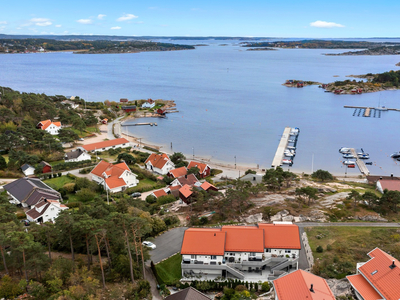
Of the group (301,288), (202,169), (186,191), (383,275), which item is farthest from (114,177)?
(383,275)

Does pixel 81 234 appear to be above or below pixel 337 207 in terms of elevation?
above

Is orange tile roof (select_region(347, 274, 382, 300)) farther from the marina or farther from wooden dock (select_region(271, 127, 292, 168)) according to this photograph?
the marina

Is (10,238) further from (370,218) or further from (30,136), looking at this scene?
(30,136)

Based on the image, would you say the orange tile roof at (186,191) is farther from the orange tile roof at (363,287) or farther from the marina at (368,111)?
the marina at (368,111)

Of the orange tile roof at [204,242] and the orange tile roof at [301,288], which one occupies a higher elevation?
the orange tile roof at [301,288]

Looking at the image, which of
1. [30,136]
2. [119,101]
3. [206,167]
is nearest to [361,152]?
[206,167]

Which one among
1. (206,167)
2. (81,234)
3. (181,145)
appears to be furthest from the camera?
(181,145)

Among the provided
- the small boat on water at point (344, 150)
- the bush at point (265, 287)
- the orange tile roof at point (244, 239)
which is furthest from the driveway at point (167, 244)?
the small boat on water at point (344, 150)
